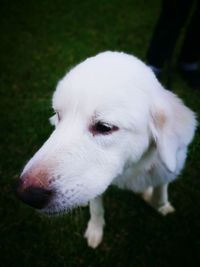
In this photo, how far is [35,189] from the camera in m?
1.79

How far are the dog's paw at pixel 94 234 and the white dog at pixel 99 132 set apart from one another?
1.21 metres

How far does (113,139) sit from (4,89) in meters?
3.16

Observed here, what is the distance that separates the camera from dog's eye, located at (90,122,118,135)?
1.96m

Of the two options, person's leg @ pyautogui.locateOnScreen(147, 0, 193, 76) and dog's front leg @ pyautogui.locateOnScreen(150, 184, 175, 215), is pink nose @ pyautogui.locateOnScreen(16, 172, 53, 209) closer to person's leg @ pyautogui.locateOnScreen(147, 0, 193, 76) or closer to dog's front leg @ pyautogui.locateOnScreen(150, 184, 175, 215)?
dog's front leg @ pyautogui.locateOnScreen(150, 184, 175, 215)

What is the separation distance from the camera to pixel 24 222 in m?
3.38

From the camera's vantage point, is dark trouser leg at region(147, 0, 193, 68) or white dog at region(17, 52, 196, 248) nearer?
white dog at region(17, 52, 196, 248)

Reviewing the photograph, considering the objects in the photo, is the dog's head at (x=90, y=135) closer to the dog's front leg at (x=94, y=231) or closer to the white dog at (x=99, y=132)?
the white dog at (x=99, y=132)

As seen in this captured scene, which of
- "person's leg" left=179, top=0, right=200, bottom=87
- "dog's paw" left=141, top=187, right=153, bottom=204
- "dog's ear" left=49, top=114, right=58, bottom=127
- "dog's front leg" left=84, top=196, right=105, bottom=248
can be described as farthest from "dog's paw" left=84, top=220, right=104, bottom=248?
"person's leg" left=179, top=0, right=200, bottom=87

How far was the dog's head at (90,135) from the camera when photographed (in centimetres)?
184

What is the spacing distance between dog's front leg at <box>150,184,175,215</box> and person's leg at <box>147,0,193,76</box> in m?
1.91

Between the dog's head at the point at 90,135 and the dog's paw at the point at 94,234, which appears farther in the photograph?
the dog's paw at the point at 94,234

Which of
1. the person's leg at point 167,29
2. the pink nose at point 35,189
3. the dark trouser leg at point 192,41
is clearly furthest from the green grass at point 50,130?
the pink nose at point 35,189

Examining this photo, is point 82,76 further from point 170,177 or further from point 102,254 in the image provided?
point 102,254

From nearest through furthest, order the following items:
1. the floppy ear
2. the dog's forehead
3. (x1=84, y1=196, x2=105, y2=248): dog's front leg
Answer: the dog's forehead < the floppy ear < (x1=84, y1=196, x2=105, y2=248): dog's front leg
